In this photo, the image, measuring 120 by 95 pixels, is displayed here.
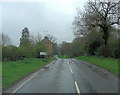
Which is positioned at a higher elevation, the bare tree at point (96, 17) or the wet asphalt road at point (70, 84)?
the bare tree at point (96, 17)

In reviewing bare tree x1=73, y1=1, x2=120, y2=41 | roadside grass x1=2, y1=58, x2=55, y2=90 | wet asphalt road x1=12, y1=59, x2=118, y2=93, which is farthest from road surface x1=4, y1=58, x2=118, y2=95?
bare tree x1=73, y1=1, x2=120, y2=41

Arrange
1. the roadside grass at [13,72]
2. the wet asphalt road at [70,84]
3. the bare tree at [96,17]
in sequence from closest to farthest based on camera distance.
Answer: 1. the wet asphalt road at [70,84]
2. the roadside grass at [13,72]
3. the bare tree at [96,17]

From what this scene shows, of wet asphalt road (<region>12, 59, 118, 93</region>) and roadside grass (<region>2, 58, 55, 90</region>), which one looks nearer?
wet asphalt road (<region>12, 59, 118, 93</region>)

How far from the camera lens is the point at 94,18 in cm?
3316

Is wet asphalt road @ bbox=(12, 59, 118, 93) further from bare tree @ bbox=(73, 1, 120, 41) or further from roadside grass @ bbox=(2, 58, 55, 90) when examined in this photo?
bare tree @ bbox=(73, 1, 120, 41)

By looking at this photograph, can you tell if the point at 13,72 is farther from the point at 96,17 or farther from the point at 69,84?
the point at 96,17

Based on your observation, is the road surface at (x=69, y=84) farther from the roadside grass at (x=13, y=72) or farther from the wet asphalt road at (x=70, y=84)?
the roadside grass at (x=13, y=72)

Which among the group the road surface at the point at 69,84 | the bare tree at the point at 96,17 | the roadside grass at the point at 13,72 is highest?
the bare tree at the point at 96,17

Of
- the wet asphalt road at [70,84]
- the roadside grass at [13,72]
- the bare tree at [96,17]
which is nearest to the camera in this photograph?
the wet asphalt road at [70,84]

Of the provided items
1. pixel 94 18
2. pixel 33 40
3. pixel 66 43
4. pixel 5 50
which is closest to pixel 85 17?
pixel 94 18

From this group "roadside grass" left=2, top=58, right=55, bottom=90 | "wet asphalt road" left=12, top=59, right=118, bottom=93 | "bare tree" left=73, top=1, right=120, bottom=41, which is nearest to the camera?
"wet asphalt road" left=12, top=59, right=118, bottom=93

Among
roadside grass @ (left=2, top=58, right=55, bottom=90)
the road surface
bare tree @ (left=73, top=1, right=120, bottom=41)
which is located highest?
bare tree @ (left=73, top=1, right=120, bottom=41)

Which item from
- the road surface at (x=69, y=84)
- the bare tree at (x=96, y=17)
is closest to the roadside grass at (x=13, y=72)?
the road surface at (x=69, y=84)

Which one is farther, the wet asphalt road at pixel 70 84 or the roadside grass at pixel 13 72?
the roadside grass at pixel 13 72
